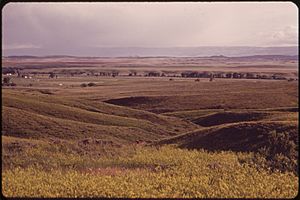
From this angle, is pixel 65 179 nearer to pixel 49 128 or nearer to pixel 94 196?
pixel 94 196

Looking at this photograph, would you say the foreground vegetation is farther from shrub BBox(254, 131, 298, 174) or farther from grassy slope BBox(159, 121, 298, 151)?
grassy slope BBox(159, 121, 298, 151)

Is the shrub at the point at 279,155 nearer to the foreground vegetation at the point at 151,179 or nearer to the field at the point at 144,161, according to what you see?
the field at the point at 144,161

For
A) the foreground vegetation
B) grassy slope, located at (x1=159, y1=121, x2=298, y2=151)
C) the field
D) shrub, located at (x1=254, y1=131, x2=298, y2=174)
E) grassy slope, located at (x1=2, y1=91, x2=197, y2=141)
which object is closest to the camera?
the foreground vegetation

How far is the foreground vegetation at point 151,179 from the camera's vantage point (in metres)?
13.2

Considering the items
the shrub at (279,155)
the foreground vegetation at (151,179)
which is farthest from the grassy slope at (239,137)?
the foreground vegetation at (151,179)

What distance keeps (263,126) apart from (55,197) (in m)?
17.8

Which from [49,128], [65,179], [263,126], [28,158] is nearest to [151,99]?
[49,128]

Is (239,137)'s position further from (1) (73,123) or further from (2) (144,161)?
(1) (73,123)

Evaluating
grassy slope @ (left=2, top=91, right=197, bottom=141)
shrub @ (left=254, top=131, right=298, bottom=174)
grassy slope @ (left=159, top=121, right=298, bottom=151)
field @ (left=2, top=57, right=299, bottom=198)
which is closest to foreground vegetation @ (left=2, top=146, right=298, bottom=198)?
field @ (left=2, top=57, right=299, bottom=198)

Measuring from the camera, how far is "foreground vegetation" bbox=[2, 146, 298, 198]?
1318 centimetres

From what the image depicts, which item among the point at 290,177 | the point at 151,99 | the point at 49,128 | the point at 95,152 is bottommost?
the point at 151,99

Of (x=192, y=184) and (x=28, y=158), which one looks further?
(x=28, y=158)

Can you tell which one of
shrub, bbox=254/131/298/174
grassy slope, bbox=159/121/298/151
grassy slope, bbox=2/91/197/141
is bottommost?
grassy slope, bbox=2/91/197/141

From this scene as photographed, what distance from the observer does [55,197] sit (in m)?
12.4
